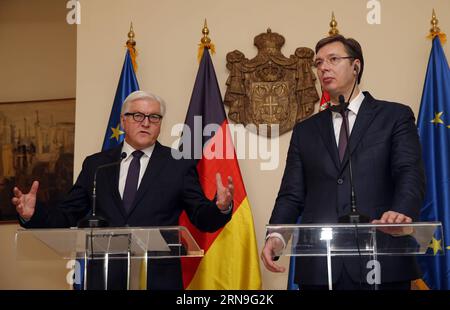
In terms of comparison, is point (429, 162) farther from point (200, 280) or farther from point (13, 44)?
point (13, 44)

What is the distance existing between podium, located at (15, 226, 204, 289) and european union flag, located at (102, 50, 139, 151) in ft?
8.13

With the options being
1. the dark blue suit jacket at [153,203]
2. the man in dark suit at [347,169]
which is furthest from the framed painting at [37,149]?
the man in dark suit at [347,169]

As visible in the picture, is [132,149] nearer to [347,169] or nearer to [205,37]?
[347,169]

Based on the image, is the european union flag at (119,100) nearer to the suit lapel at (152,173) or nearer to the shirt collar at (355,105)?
the suit lapel at (152,173)

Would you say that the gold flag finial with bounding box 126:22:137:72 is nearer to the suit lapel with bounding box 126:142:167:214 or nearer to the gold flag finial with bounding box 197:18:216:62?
the gold flag finial with bounding box 197:18:216:62

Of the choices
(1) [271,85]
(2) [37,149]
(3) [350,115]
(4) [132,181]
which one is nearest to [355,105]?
(3) [350,115]

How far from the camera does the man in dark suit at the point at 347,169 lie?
360 centimetres

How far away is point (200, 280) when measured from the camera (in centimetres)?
562

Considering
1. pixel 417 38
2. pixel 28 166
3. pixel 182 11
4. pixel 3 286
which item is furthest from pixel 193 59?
pixel 3 286

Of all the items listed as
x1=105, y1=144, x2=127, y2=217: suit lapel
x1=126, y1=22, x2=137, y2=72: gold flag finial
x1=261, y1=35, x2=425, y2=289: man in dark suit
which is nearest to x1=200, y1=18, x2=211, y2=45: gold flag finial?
x1=126, y1=22, x2=137, y2=72: gold flag finial

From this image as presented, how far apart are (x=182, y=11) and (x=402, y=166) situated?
3.25 m

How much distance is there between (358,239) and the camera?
3.27 metres

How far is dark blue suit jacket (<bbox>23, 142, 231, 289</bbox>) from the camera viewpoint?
13.8 ft
